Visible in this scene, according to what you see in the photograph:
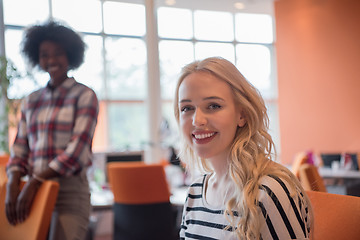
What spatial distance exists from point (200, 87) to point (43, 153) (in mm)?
1055

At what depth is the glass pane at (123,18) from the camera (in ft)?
25.6

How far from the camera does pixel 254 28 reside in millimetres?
9609

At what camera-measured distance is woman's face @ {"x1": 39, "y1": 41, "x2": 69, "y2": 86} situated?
6.81 ft

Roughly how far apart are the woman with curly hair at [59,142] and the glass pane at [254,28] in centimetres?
764

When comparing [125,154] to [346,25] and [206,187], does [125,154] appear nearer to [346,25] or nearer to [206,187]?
[206,187]

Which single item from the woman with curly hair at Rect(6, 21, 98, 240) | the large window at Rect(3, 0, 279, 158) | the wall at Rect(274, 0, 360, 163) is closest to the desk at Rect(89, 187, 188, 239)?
the woman with curly hair at Rect(6, 21, 98, 240)

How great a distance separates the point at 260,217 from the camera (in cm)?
108

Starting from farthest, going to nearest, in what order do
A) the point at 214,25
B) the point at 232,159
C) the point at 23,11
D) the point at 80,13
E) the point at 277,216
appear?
1. the point at 214,25
2. the point at 80,13
3. the point at 23,11
4. the point at 232,159
5. the point at 277,216

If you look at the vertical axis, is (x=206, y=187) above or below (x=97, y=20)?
below

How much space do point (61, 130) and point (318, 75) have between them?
20.8 feet

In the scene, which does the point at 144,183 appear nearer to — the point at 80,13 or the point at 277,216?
the point at 277,216

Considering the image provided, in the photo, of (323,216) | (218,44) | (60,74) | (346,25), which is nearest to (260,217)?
(323,216)

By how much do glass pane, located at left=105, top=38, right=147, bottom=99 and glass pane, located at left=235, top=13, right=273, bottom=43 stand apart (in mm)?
2572

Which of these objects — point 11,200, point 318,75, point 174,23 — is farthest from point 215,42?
point 11,200
